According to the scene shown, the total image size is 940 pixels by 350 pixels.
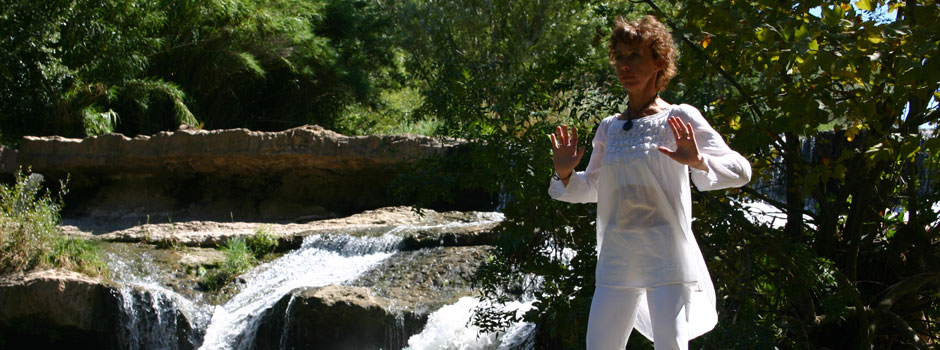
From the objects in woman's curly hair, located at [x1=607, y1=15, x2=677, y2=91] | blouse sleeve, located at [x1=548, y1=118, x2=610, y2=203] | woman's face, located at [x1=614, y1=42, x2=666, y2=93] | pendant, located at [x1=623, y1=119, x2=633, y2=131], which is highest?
woman's curly hair, located at [x1=607, y1=15, x2=677, y2=91]

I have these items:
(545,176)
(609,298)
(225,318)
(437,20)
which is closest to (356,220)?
(225,318)

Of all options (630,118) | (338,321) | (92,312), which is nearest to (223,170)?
(92,312)

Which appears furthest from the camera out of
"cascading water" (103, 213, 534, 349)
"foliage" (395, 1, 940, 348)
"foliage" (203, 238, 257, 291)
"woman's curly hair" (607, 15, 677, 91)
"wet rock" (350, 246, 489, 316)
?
"foliage" (203, 238, 257, 291)

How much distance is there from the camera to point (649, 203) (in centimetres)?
259

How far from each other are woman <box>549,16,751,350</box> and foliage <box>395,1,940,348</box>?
0.81m

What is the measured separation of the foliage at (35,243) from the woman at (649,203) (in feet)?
19.8

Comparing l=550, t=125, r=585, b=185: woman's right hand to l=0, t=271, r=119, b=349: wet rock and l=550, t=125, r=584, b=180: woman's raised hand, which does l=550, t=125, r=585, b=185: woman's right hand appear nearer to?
l=550, t=125, r=584, b=180: woman's raised hand

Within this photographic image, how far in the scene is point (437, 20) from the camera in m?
18.4

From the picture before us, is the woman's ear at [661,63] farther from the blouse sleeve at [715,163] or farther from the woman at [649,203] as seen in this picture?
the blouse sleeve at [715,163]

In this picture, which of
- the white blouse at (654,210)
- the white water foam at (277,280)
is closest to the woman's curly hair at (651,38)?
the white blouse at (654,210)

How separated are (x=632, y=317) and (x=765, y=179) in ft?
7.46

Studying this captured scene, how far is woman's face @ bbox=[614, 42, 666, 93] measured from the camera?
2660 mm

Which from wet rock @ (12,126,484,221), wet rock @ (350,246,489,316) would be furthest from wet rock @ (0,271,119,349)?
wet rock @ (12,126,484,221)

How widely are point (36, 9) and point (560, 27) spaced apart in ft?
34.3
